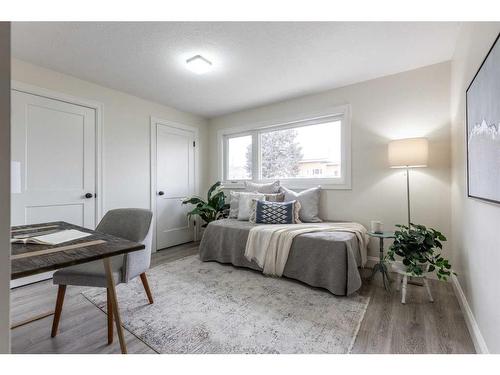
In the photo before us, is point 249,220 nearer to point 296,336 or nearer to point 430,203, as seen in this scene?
point 296,336

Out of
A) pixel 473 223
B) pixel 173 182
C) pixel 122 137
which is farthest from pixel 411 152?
pixel 122 137

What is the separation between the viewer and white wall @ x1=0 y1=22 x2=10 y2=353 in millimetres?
575

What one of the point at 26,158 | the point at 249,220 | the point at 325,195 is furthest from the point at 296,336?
the point at 26,158

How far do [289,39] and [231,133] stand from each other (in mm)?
2295

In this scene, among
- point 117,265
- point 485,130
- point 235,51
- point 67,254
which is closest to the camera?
point 67,254

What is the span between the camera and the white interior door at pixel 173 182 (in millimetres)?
3646

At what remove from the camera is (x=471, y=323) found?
1531mm

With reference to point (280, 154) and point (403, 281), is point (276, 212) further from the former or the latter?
point (403, 281)

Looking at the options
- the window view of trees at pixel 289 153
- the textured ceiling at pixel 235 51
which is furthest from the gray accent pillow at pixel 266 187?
the textured ceiling at pixel 235 51

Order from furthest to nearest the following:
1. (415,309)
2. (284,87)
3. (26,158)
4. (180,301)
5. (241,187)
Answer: (241,187) < (284,87) < (26,158) < (180,301) < (415,309)

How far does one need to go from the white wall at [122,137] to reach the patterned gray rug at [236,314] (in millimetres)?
1323

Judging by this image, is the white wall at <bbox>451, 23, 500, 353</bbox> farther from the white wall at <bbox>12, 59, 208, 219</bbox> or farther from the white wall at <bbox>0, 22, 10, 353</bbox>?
the white wall at <bbox>12, 59, 208, 219</bbox>

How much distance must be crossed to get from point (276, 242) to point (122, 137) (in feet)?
8.22
